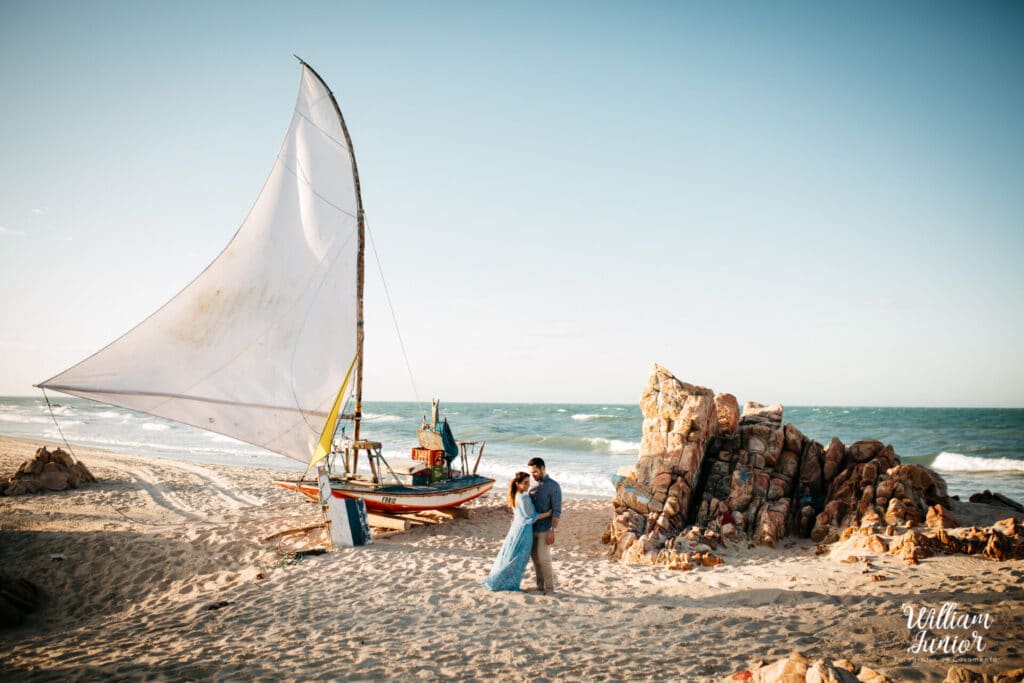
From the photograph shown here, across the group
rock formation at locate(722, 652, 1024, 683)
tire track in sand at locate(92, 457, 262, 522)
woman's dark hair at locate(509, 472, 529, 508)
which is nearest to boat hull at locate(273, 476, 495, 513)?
tire track in sand at locate(92, 457, 262, 522)

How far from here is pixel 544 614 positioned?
6.27 metres

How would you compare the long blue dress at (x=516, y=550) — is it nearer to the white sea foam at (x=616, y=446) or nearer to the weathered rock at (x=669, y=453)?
the weathered rock at (x=669, y=453)

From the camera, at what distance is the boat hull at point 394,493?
1043 cm

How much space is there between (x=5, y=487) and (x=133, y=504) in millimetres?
3573

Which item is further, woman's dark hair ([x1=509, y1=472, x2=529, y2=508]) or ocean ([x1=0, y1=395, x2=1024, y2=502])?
ocean ([x1=0, y1=395, x2=1024, y2=502])

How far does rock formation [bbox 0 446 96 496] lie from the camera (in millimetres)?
13078

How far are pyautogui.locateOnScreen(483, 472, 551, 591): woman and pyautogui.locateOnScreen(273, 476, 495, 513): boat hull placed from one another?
165 inches

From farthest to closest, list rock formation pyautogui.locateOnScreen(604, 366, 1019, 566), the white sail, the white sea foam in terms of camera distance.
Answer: the white sea foam, rock formation pyautogui.locateOnScreen(604, 366, 1019, 566), the white sail

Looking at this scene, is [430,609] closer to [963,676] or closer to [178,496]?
[963,676]

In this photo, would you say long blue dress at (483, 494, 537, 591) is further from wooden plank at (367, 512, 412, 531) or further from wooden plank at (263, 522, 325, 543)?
wooden plank at (263, 522, 325, 543)

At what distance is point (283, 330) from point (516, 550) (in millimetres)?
6163

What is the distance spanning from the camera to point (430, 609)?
6.50 meters

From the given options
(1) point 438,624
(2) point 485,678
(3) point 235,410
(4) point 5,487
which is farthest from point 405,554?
(4) point 5,487

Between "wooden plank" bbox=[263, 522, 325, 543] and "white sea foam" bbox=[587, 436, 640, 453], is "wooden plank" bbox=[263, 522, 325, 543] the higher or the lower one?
the higher one
